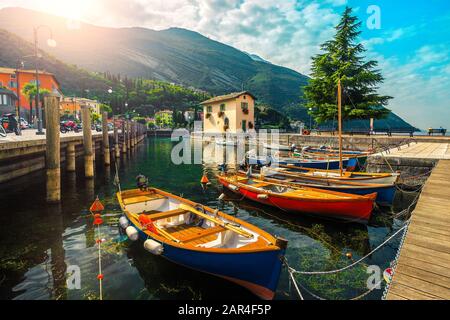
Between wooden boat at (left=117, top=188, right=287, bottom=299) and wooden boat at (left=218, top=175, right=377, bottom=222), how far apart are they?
5.15m

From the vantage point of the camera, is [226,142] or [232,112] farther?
[232,112]

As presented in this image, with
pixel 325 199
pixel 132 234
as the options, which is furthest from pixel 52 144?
pixel 325 199

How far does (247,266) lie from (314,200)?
676cm

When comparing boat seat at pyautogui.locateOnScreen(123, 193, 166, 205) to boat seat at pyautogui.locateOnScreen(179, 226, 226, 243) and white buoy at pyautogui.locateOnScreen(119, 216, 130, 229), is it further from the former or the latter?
boat seat at pyautogui.locateOnScreen(179, 226, 226, 243)

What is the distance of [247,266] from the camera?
6.52 metres

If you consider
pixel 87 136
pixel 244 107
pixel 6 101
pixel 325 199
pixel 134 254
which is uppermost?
pixel 6 101

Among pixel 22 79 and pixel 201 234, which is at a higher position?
pixel 22 79

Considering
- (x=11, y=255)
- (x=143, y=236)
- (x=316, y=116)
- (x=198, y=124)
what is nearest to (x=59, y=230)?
(x=11, y=255)

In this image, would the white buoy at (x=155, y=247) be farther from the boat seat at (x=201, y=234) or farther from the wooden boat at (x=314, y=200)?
the wooden boat at (x=314, y=200)

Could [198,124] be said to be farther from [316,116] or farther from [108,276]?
[108,276]

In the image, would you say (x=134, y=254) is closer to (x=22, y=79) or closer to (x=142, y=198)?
(x=142, y=198)

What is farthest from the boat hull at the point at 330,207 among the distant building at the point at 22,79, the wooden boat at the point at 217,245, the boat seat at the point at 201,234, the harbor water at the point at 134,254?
the distant building at the point at 22,79

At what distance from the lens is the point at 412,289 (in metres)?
4.21

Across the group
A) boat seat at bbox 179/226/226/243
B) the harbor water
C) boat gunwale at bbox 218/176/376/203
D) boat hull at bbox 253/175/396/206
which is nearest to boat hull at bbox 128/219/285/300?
the harbor water
